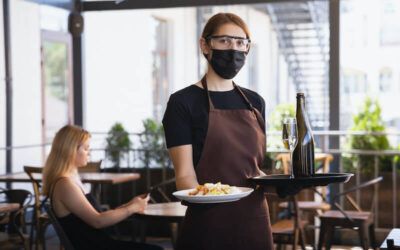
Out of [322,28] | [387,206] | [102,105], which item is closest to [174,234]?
[387,206]

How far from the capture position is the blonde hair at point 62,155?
3709 mm

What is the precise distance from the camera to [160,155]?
738 cm

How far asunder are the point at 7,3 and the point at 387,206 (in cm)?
467

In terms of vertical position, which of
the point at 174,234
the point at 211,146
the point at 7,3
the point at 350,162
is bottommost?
the point at 174,234

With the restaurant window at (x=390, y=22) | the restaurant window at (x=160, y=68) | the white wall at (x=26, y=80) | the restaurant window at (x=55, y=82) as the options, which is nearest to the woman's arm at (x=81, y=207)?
the white wall at (x=26, y=80)

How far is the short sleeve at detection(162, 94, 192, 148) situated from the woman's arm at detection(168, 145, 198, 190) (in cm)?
2

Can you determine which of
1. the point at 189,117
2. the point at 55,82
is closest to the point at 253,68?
the point at 55,82

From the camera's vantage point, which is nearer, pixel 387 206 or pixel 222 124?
pixel 222 124

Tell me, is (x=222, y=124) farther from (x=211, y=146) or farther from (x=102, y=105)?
(x=102, y=105)

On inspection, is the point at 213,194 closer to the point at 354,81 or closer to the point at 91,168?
the point at 91,168

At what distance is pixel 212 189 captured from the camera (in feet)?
7.13

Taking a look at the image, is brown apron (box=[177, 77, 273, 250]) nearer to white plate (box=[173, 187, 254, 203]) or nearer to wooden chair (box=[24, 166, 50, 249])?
white plate (box=[173, 187, 254, 203])

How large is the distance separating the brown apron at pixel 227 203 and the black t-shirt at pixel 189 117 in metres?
0.02

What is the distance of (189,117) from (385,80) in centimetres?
1614
